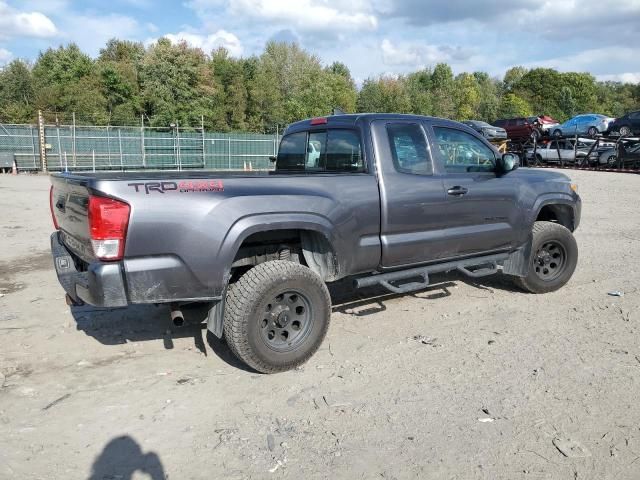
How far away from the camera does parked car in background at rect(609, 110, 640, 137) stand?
2606 cm

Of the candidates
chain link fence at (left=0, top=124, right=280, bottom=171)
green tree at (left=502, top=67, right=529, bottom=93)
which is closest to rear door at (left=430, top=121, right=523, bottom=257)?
chain link fence at (left=0, top=124, right=280, bottom=171)

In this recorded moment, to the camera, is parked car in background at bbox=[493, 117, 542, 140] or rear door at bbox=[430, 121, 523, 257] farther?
parked car in background at bbox=[493, 117, 542, 140]

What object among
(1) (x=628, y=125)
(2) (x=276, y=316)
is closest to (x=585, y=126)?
(1) (x=628, y=125)

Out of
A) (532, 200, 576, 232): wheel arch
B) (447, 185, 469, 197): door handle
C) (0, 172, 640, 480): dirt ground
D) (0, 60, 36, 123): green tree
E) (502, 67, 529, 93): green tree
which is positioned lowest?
(0, 172, 640, 480): dirt ground

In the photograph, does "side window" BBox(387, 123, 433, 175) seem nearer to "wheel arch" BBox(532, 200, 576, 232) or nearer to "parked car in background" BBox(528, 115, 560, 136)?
"wheel arch" BBox(532, 200, 576, 232)

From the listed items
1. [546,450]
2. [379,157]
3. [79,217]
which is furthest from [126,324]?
[546,450]

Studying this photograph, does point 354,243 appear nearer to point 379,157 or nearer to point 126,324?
point 379,157

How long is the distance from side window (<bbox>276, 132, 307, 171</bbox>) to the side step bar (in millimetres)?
1468

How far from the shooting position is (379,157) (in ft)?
15.0

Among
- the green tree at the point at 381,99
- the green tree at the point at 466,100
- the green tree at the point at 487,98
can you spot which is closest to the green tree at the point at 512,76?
the green tree at the point at 487,98

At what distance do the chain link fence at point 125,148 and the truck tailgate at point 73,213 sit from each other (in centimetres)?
2295

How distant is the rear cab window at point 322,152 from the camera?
15.5 feet

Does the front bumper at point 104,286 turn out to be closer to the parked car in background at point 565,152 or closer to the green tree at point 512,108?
the parked car in background at point 565,152

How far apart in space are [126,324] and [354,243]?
2.36 meters
